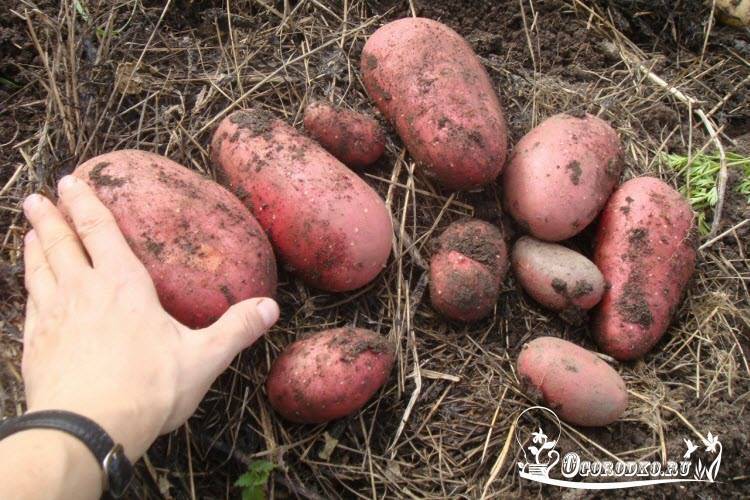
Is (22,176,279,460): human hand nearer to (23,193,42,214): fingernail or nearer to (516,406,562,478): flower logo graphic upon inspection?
A: (23,193,42,214): fingernail

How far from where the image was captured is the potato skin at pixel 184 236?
1373 mm

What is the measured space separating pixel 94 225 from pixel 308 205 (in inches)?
19.5

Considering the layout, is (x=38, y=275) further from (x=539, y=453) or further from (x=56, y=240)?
(x=539, y=453)

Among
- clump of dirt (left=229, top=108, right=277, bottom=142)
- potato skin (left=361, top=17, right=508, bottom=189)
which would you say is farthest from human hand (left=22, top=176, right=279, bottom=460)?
potato skin (left=361, top=17, right=508, bottom=189)

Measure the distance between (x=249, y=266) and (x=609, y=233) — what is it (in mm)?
1070

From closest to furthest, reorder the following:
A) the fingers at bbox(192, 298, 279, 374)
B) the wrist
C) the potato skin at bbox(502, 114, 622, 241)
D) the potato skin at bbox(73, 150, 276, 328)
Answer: the wrist
the fingers at bbox(192, 298, 279, 374)
the potato skin at bbox(73, 150, 276, 328)
the potato skin at bbox(502, 114, 622, 241)

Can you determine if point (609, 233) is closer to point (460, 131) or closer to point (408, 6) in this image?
point (460, 131)

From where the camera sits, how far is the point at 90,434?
1.03m

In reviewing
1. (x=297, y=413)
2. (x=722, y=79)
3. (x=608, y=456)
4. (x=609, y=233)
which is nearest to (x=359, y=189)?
(x=297, y=413)

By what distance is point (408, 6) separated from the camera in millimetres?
2289

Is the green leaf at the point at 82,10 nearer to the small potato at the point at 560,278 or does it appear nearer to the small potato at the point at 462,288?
the small potato at the point at 462,288

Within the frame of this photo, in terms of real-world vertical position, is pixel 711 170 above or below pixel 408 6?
below

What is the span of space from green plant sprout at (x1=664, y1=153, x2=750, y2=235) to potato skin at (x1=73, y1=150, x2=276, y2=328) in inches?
55.7

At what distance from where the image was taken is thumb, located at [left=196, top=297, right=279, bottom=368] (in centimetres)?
124
